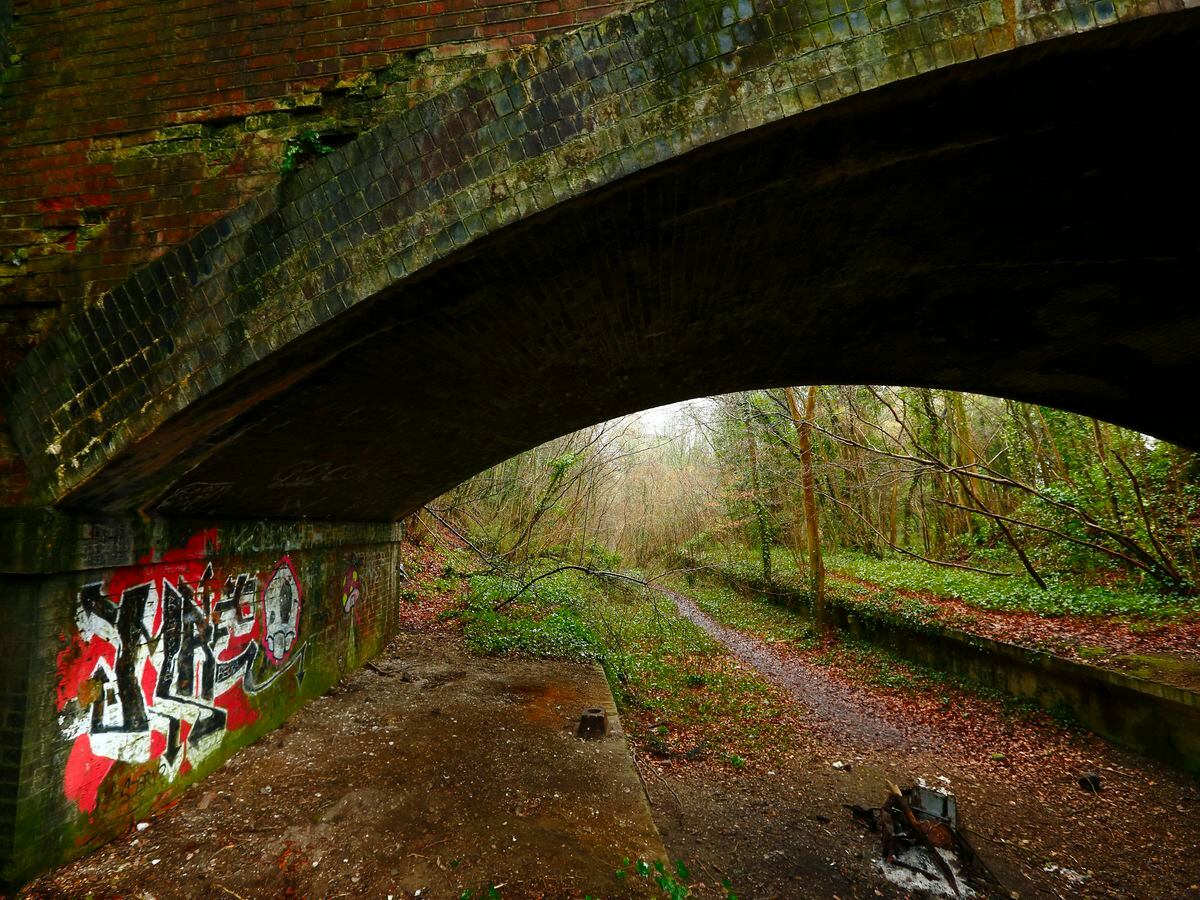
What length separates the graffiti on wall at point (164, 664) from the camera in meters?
3.39

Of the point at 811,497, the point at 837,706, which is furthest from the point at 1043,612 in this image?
the point at 811,497

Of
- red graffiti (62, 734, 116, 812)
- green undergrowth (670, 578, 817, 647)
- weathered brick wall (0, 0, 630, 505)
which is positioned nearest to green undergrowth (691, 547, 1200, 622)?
green undergrowth (670, 578, 817, 647)

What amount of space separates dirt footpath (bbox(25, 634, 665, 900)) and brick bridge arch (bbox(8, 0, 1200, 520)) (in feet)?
7.54

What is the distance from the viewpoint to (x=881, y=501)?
22.0m

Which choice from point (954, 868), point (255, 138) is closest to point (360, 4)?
point (255, 138)

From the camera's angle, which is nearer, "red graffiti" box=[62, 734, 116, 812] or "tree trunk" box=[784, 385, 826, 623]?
"red graffiti" box=[62, 734, 116, 812]

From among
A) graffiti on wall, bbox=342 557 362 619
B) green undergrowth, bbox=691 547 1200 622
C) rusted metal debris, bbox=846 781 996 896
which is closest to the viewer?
rusted metal debris, bbox=846 781 996 896

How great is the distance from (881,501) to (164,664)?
23163 mm

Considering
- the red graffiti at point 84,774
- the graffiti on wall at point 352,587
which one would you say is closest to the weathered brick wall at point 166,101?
the red graffiti at point 84,774

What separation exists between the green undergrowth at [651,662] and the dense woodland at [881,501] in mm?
2570

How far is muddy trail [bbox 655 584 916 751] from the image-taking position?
809 cm

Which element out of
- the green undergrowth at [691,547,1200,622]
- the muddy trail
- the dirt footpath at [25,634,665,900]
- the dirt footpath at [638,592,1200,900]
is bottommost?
the muddy trail

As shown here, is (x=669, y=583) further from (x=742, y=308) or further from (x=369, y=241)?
(x=369, y=241)

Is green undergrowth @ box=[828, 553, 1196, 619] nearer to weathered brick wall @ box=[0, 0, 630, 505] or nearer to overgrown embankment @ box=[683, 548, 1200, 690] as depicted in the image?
overgrown embankment @ box=[683, 548, 1200, 690]
